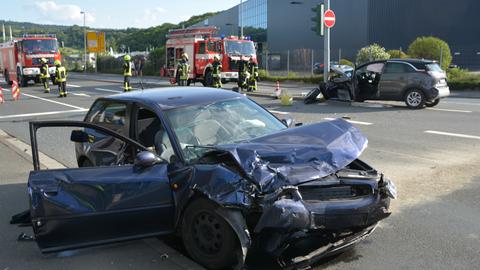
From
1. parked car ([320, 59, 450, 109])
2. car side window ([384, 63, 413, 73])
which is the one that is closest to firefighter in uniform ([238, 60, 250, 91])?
parked car ([320, 59, 450, 109])

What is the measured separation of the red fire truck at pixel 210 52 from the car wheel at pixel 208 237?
21.4 meters

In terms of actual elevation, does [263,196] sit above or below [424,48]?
below

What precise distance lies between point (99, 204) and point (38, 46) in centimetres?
3068

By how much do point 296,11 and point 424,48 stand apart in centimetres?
4025

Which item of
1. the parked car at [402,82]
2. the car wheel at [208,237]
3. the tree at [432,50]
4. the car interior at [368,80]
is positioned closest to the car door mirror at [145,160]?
the car wheel at [208,237]

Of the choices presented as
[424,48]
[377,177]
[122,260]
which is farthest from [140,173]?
[424,48]

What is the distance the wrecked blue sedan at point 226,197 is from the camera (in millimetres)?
3658

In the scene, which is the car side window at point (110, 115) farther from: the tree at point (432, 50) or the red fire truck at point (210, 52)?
the tree at point (432, 50)

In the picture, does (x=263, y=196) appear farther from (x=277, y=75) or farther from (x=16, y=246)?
(x=277, y=75)

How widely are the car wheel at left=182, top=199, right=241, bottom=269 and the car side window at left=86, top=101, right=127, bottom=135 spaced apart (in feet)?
5.25

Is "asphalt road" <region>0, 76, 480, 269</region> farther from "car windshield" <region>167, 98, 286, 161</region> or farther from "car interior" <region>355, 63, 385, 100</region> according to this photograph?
"car windshield" <region>167, 98, 286, 161</region>

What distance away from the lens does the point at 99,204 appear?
404 cm

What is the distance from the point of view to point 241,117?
518 cm

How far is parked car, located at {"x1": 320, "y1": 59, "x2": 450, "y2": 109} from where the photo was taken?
15.1 m
